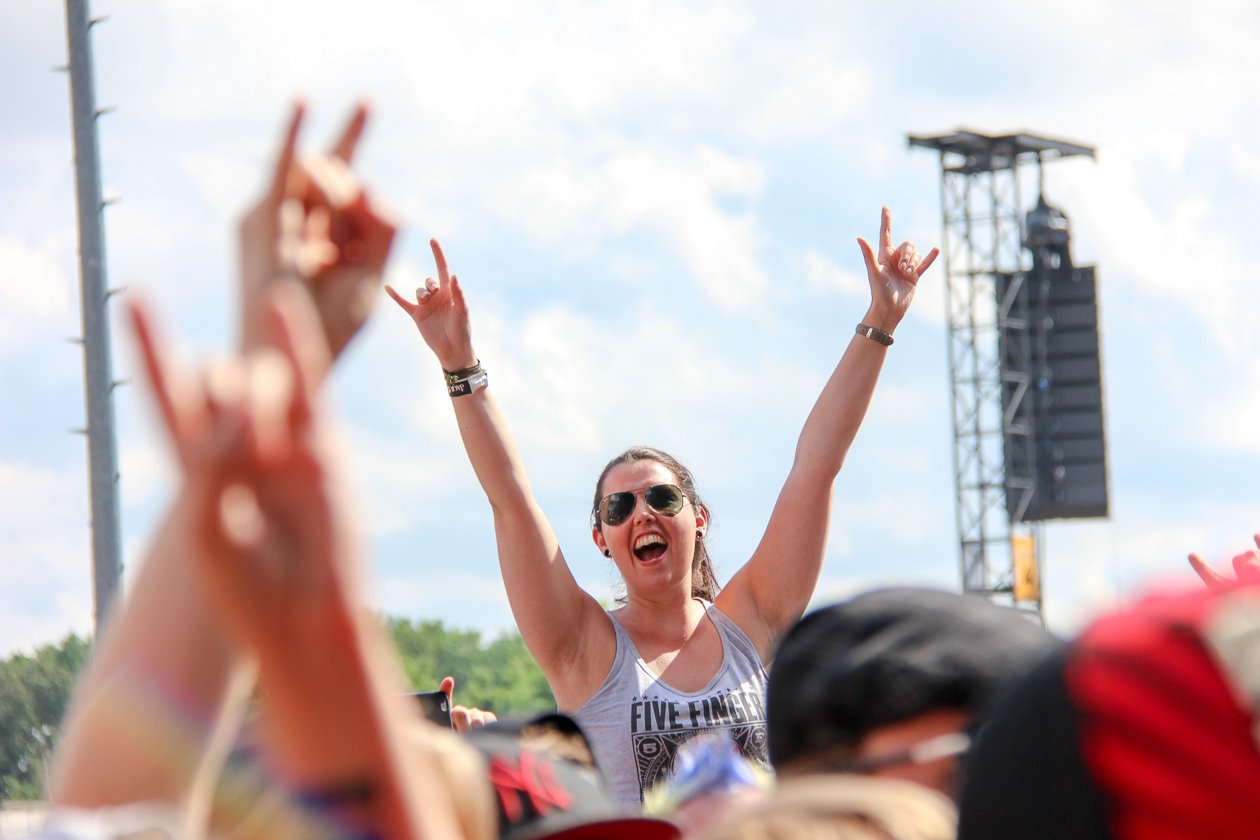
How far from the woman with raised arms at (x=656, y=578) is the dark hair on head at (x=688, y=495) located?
94mm

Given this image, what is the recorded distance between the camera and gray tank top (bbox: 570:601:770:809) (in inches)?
160

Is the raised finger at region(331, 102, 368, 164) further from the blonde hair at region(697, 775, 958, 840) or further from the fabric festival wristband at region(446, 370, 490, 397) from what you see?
the fabric festival wristband at region(446, 370, 490, 397)

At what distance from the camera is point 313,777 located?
1.23 meters

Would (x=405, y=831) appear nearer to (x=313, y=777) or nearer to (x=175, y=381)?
(x=313, y=777)

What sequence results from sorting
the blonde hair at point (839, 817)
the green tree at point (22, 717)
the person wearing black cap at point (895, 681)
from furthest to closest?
the green tree at point (22, 717) → the person wearing black cap at point (895, 681) → the blonde hair at point (839, 817)

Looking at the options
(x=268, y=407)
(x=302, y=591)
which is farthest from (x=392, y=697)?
(x=268, y=407)

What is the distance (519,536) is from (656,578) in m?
0.44

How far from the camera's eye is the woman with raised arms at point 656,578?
4.16 m

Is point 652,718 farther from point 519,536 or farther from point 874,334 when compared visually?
point 874,334

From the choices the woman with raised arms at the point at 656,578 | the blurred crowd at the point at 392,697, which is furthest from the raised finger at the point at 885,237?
the blurred crowd at the point at 392,697

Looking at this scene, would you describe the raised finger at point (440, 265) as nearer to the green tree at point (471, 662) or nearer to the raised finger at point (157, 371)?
the raised finger at point (157, 371)

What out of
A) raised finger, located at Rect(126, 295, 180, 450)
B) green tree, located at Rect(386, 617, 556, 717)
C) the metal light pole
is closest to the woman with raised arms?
raised finger, located at Rect(126, 295, 180, 450)

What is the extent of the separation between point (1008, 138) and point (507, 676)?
57989 mm

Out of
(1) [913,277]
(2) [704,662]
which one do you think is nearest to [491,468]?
(2) [704,662]
